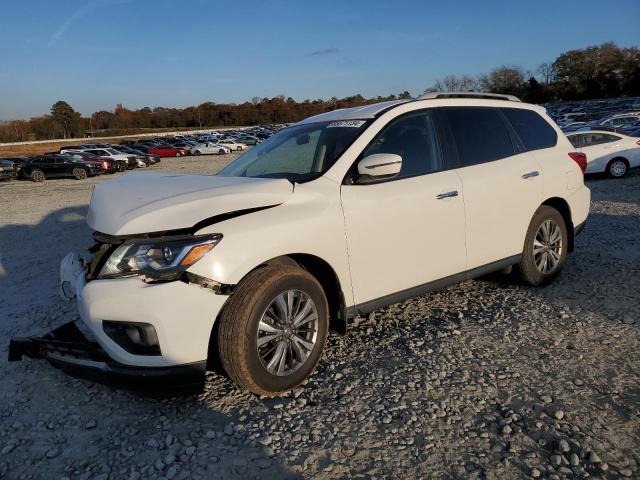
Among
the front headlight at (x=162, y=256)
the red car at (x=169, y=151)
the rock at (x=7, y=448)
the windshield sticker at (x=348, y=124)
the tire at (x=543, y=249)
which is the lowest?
the rock at (x=7, y=448)

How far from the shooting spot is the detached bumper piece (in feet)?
8.96

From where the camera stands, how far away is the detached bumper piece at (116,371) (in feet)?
8.96

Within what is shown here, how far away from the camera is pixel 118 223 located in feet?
9.42

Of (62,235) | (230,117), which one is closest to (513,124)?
(62,235)

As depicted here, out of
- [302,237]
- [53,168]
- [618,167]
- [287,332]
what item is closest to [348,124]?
[302,237]

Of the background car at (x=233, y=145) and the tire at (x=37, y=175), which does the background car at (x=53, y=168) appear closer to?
the tire at (x=37, y=175)

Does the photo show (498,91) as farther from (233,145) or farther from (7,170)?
(7,170)

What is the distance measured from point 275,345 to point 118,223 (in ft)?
3.95

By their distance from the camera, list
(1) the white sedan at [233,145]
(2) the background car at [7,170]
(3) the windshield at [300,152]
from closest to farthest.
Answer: (3) the windshield at [300,152] < (2) the background car at [7,170] < (1) the white sedan at [233,145]

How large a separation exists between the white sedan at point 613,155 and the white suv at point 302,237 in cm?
1125

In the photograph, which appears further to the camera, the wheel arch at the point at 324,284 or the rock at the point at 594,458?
the wheel arch at the point at 324,284

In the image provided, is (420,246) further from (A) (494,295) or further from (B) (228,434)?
(B) (228,434)

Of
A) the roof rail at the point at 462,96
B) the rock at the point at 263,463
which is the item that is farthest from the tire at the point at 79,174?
the rock at the point at 263,463

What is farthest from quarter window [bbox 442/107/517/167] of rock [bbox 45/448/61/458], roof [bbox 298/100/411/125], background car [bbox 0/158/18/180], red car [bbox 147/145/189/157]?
red car [bbox 147/145/189/157]
